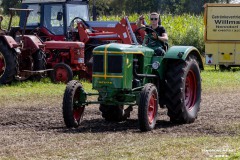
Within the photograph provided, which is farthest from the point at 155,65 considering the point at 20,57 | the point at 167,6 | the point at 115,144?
the point at 167,6

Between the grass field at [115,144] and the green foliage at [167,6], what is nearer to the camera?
the grass field at [115,144]

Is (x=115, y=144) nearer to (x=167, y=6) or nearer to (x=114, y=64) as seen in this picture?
(x=114, y=64)

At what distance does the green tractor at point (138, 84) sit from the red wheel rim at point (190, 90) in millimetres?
48

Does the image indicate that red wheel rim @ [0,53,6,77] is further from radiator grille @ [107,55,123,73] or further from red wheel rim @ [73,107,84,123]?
radiator grille @ [107,55,123,73]

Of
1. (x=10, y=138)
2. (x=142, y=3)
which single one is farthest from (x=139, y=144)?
(x=142, y=3)

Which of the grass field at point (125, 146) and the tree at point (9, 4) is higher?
the tree at point (9, 4)

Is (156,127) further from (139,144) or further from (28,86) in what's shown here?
(28,86)

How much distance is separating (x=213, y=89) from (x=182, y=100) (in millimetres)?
7199

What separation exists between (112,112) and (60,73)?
724cm

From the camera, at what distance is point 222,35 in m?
26.6

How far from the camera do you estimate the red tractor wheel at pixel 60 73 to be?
62.8 ft

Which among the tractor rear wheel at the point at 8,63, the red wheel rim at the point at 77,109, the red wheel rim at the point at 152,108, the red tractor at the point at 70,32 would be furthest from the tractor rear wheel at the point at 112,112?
the red tractor at the point at 70,32

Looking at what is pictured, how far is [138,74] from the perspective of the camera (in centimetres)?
1159

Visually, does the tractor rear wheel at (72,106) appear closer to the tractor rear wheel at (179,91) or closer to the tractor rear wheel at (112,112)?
the tractor rear wheel at (112,112)
